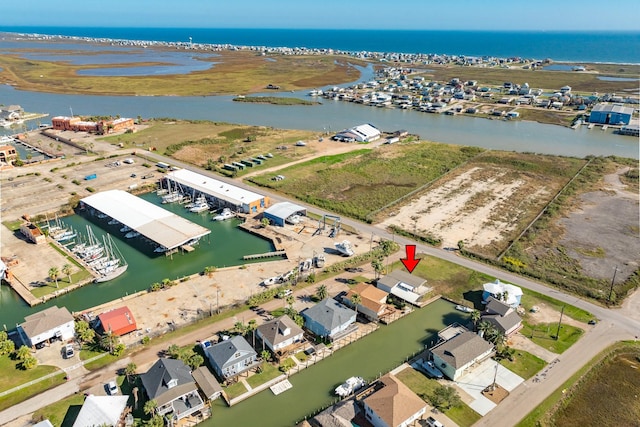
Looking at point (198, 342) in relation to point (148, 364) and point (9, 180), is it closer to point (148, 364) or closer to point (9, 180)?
point (148, 364)

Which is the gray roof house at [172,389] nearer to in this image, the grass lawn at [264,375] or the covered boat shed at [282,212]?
the grass lawn at [264,375]

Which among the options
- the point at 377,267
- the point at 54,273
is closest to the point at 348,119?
the point at 377,267

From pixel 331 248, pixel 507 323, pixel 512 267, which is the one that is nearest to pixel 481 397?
pixel 507 323

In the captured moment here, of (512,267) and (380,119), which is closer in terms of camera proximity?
(512,267)

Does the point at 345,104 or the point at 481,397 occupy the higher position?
the point at 345,104

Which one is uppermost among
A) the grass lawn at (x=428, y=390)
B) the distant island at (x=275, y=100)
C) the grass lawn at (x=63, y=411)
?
the distant island at (x=275, y=100)

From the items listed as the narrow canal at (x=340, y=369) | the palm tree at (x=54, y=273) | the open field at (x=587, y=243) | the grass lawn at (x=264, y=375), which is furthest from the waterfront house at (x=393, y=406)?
the palm tree at (x=54, y=273)

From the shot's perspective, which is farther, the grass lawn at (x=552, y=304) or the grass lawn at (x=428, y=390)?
the grass lawn at (x=552, y=304)
